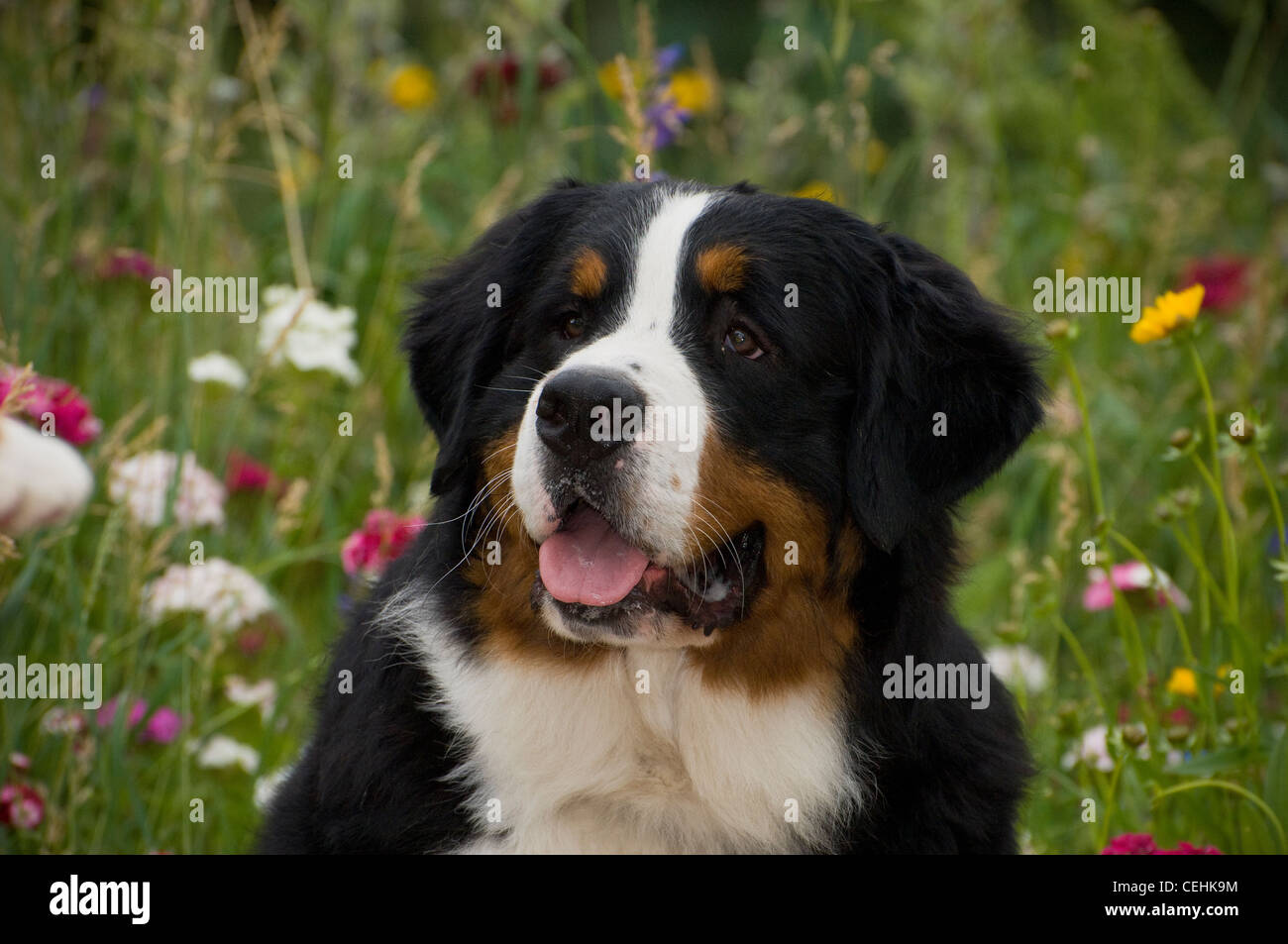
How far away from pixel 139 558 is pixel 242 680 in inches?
33.1

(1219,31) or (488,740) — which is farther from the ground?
(1219,31)

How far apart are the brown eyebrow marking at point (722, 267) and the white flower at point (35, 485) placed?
5.30 feet

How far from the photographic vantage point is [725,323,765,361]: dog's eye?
3.05 meters

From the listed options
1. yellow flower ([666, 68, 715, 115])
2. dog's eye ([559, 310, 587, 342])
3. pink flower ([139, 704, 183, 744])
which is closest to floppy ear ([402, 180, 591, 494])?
dog's eye ([559, 310, 587, 342])

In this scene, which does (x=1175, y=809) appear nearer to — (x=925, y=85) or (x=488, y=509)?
(x=488, y=509)

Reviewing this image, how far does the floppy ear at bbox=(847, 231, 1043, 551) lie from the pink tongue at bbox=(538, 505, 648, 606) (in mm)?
490

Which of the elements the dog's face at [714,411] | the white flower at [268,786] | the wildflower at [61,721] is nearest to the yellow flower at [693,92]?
the dog's face at [714,411]

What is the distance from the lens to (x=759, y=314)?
120 inches

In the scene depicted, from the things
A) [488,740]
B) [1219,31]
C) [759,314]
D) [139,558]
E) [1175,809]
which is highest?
[1219,31]

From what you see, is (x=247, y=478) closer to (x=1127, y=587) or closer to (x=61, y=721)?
(x=61, y=721)

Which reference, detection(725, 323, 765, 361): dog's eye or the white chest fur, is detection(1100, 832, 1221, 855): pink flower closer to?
the white chest fur

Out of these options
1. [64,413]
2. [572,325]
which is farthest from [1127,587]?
[64,413]

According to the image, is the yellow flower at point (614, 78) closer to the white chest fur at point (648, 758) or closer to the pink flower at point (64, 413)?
the pink flower at point (64, 413)
